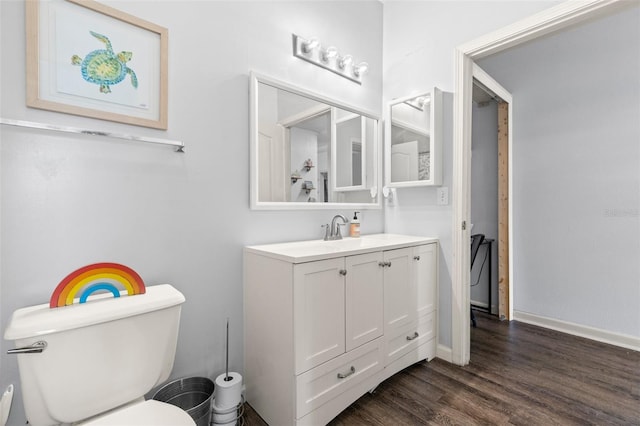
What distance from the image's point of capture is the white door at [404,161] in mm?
2203

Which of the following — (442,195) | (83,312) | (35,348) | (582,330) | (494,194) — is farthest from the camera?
(494,194)

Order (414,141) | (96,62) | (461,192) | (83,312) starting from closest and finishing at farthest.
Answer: (83,312), (96,62), (461,192), (414,141)

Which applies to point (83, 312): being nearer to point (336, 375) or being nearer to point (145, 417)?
point (145, 417)

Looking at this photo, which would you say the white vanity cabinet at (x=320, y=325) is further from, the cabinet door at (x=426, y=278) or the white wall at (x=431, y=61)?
the white wall at (x=431, y=61)

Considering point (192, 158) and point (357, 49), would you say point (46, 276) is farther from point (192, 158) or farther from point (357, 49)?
point (357, 49)

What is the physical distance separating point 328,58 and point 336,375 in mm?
1977

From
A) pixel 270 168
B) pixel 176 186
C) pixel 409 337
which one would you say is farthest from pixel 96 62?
pixel 409 337

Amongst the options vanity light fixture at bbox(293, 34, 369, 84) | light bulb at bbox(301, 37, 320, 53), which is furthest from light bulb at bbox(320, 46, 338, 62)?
light bulb at bbox(301, 37, 320, 53)

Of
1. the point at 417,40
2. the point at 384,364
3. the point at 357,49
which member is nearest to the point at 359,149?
the point at 357,49

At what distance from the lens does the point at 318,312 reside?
1369 millimetres

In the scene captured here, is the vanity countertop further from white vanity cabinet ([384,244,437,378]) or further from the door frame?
the door frame

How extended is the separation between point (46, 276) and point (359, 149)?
6.31 feet

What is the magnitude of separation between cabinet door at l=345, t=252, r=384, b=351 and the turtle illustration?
1.32 metres

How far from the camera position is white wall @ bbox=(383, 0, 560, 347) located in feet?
6.45
